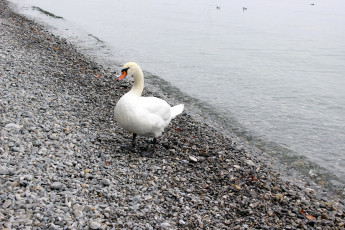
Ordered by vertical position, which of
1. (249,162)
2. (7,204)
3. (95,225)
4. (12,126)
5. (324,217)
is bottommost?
(324,217)

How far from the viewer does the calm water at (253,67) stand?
45.6 feet

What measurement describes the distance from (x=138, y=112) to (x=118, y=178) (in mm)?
1557

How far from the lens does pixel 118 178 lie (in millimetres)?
A: 6785

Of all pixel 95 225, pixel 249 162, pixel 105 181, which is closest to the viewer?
pixel 95 225

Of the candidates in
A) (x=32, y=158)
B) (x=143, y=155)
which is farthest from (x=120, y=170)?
(x=32, y=158)

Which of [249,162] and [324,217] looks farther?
[249,162]

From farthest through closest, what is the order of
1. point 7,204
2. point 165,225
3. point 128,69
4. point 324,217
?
point 128,69, point 324,217, point 165,225, point 7,204

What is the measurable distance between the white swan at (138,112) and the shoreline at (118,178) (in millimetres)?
688

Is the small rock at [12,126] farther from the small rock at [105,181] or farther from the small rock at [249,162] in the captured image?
the small rock at [249,162]

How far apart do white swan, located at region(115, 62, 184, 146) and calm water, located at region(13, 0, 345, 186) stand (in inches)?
225

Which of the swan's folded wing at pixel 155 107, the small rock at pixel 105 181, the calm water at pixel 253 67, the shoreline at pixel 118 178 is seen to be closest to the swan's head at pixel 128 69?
the swan's folded wing at pixel 155 107

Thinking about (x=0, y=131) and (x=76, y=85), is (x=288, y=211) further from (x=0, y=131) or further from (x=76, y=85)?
(x=76, y=85)

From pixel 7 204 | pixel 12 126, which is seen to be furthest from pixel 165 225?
pixel 12 126

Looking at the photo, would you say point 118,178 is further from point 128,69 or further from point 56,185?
point 128,69
